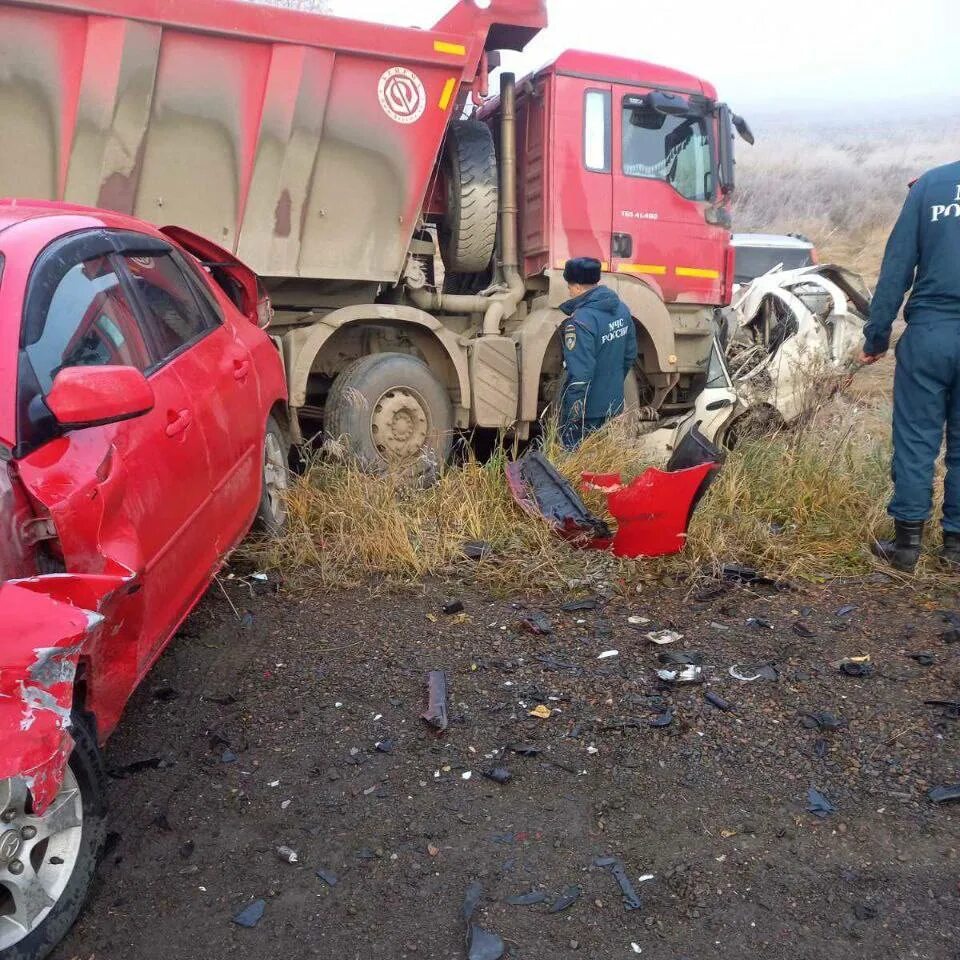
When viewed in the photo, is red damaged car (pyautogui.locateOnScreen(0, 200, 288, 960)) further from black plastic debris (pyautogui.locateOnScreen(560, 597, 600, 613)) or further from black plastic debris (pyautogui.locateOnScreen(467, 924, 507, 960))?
black plastic debris (pyautogui.locateOnScreen(560, 597, 600, 613))

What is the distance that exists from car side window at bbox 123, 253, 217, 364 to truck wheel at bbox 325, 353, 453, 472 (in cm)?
180

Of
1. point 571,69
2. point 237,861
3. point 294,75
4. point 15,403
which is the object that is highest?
point 571,69

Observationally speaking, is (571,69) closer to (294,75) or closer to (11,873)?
(294,75)

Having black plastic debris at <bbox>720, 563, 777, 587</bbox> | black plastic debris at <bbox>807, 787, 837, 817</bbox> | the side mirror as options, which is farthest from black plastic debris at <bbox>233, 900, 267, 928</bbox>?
black plastic debris at <bbox>720, 563, 777, 587</bbox>

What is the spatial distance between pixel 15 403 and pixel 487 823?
5.67 feet

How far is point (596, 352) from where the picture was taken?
5887 mm

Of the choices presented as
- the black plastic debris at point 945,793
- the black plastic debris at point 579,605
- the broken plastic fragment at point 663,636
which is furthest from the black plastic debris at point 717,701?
the black plastic debris at point 579,605

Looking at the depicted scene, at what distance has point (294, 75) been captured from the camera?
5.34 meters

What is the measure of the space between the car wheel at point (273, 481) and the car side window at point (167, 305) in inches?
27.2

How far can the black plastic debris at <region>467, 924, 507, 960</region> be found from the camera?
2.14m

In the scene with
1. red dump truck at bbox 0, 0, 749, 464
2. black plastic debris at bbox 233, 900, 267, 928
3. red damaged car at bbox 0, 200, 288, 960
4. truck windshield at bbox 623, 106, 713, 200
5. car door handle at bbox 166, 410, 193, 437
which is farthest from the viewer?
truck windshield at bbox 623, 106, 713, 200

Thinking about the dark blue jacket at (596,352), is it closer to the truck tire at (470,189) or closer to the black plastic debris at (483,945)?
the truck tire at (470,189)

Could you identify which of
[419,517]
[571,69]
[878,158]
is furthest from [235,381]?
[878,158]

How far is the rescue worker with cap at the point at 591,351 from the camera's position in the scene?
5.79 meters
